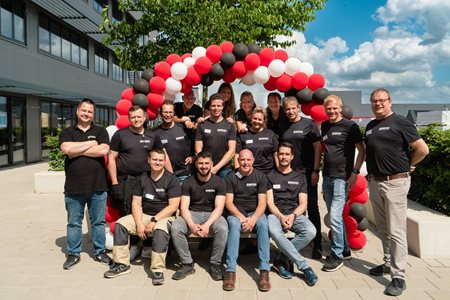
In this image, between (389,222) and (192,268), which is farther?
(192,268)

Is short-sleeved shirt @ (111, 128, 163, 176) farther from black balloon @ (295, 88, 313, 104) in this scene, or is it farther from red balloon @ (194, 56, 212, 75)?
black balloon @ (295, 88, 313, 104)

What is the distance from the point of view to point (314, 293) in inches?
144

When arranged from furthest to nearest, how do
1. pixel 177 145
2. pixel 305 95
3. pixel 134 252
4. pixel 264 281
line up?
1. pixel 305 95
2. pixel 177 145
3. pixel 134 252
4. pixel 264 281

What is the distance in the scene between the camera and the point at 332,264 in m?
4.23

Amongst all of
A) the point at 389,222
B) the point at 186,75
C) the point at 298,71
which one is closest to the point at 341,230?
the point at 389,222

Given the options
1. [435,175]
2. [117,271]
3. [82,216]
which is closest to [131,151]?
[82,216]

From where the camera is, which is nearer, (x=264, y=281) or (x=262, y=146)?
(x=264, y=281)

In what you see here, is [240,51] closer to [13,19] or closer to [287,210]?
[287,210]

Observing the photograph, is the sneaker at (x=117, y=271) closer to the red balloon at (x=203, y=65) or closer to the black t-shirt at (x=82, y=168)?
the black t-shirt at (x=82, y=168)

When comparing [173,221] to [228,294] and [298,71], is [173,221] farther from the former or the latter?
[298,71]

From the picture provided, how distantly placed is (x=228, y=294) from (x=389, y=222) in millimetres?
1799

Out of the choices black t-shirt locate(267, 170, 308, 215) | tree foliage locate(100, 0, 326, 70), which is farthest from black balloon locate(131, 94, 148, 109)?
tree foliage locate(100, 0, 326, 70)

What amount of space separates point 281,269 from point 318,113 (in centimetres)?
222

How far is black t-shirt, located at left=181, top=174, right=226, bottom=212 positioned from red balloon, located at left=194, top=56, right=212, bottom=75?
1855mm
